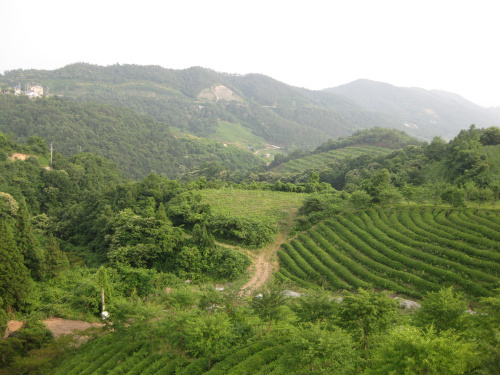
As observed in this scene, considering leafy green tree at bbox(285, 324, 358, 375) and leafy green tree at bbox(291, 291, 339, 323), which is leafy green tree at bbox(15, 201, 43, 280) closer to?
leafy green tree at bbox(291, 291, 339, 323)

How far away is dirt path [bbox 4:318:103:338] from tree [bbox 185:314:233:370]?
1093 cm

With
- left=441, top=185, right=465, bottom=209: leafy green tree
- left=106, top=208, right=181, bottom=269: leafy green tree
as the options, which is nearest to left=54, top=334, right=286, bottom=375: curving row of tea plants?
left=106, top=208, right=181, bottom=269: leafy green tree

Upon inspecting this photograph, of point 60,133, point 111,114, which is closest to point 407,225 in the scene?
point 60,133

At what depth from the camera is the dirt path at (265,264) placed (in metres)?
25.6

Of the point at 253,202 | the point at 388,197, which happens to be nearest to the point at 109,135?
the point at 253,202

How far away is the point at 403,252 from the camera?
952 inches

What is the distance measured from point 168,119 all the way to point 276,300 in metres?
159

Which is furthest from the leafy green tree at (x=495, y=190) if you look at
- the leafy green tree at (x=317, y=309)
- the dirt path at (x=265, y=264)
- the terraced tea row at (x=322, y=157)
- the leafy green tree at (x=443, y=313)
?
the terraced tea row at (x=322, y=157)

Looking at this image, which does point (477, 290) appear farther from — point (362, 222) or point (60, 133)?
point (60, 133)

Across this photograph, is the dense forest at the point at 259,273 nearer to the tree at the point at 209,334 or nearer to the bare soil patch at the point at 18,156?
the tree at the point at 209,334

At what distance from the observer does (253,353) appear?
15.3 meters

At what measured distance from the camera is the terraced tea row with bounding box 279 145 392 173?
8850 centimetres

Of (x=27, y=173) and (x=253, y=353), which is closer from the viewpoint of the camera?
(x=253, y=353)

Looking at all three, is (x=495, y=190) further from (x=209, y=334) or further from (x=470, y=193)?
(x=209, y=334)
